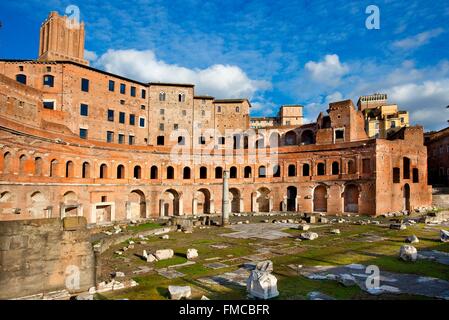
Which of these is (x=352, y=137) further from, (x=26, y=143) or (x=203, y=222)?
(x=26, y=143)

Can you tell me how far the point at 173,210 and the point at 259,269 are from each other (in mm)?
31892

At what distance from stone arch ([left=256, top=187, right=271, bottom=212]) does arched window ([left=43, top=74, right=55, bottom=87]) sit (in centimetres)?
2857

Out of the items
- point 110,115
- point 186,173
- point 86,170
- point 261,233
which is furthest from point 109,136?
point 261,233

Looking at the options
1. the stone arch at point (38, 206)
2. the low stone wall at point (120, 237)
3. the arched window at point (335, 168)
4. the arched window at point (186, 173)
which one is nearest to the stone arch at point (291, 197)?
the arched window at point (335, 168)

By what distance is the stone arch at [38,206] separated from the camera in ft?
85.9

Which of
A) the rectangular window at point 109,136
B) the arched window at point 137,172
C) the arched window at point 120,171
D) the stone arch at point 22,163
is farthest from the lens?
the rectangular window at point 109,136

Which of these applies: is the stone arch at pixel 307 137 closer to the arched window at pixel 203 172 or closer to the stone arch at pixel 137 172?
the arched window at pixel 203 172

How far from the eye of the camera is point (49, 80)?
3572cm

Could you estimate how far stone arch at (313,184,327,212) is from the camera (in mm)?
39375

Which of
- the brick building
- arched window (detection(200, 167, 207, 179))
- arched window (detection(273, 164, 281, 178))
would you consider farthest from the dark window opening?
arched window (detection(200, 167, 207, 179))

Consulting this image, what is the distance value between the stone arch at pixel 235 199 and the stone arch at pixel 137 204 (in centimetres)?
1200

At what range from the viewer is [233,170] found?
44250 mm

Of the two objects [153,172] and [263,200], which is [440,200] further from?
[153,172]

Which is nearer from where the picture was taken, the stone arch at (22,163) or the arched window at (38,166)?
the stone arch at (22,163)
